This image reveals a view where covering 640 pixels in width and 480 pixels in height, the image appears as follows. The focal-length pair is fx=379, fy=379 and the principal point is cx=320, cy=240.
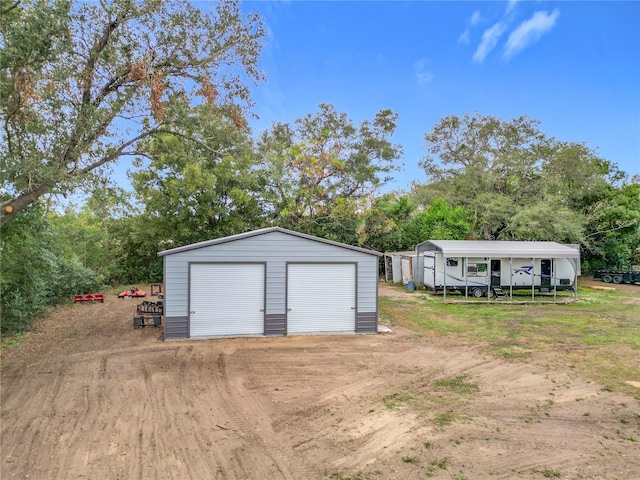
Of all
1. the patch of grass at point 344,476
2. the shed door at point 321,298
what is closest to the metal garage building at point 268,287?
the shed door at point 321,298

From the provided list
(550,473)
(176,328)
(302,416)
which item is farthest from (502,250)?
(302,416)

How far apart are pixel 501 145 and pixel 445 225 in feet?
32.1

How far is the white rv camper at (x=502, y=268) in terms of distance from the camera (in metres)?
16.8

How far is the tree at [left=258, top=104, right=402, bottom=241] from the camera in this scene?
19375mm

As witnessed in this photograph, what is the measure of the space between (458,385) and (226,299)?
5.86 metres

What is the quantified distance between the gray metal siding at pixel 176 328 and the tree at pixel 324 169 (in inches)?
393

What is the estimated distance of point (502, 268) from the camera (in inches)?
695

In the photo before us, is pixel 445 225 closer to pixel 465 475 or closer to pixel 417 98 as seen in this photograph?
pixel 417 98

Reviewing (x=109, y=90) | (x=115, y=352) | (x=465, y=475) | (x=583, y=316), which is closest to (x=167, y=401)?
(x=115, y=352)

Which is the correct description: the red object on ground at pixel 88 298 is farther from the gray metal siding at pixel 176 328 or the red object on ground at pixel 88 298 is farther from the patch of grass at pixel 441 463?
the patch of grass at pixel 441 463

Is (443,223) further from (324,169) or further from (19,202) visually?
(19,202)

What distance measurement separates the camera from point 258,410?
5.52m

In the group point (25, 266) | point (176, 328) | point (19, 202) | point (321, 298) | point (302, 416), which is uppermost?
point (19, 202)

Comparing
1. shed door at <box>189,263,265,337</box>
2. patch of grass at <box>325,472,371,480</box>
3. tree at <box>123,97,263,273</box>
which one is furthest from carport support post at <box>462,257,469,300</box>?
patch of grass at <box>325,472,371,480</box>
